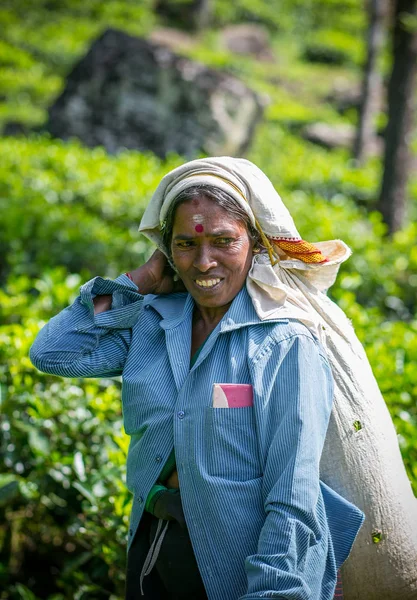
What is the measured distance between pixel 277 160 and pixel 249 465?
9.30m

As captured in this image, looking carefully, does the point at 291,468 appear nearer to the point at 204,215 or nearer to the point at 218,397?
the point at 218,397

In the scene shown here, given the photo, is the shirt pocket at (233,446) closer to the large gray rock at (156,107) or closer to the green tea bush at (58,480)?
the green tea bush at (58,480)

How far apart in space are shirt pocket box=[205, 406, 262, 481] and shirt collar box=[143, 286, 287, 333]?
0.73ft

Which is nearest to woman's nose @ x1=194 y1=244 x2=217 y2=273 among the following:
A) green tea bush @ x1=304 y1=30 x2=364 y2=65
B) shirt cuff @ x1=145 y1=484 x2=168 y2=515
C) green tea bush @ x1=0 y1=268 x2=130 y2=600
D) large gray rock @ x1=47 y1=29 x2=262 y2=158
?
shirt cuff @ x1=145 y1=484 x2=168 y2=515

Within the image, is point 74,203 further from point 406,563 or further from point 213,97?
point 406,563

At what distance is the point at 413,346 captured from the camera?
3.08 meters

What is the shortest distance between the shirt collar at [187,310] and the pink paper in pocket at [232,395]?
150 millimetres

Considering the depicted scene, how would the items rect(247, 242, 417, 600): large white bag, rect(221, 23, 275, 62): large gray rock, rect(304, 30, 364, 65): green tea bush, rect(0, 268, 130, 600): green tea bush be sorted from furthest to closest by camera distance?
rect(304, 30, 364, 65): green tea bush → rect(221, 23, 275, 62): large gray rock → rect(0, 268, 130, 600): green tea bush → rect(247, 242, 417, 600): large white bag

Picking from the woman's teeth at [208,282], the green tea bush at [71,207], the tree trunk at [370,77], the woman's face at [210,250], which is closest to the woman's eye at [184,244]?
the woman's face at [210,250]

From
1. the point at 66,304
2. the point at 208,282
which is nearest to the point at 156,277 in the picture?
the point at 208,282

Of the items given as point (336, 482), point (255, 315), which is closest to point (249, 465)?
point (336, 482)

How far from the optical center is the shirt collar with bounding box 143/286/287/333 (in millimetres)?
1754

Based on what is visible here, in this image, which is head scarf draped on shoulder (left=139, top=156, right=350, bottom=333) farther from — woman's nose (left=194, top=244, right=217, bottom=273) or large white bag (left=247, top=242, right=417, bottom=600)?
woman's nose (left=194, top=244, right=217, bottom=273)

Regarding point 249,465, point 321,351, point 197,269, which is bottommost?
point 249,465
